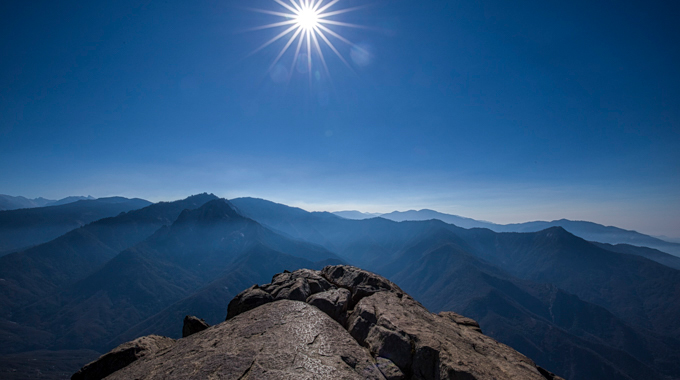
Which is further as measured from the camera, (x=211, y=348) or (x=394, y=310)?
(x=394, y=310)

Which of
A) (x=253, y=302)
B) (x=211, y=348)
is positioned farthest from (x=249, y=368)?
(x=253, y=302)

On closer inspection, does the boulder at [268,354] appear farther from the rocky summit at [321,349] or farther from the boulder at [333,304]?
the boulder at [333,304]

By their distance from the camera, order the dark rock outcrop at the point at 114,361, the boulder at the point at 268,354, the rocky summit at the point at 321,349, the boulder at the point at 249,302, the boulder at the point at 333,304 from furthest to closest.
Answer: the boulder at the point at 249,302 < the boulder at the point at 333,304 < the dark rock outcrop at the point at 114,361 < the rocky summit at the point at 321,349 < the boulder at the point at 268,354

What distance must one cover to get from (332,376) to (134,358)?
13800 millimetres

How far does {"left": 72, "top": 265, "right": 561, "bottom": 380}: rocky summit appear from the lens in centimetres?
1016

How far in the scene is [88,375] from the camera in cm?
1459

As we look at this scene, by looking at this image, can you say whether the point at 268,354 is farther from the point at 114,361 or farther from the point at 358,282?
the point at 114,361

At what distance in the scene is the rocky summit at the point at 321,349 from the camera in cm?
1016

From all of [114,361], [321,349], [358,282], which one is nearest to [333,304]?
[358,282]

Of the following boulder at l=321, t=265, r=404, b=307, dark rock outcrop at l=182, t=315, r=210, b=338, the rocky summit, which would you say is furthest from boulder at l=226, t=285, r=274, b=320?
boulder at l=321, t=265, r=404, b=307

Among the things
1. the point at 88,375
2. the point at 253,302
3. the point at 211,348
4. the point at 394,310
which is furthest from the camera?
the point at 253,302

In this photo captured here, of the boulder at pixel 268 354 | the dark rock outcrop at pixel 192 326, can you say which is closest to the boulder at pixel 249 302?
the dark rock outcrop at pixel 192 326

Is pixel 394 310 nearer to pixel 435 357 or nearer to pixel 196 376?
pixel 435 357

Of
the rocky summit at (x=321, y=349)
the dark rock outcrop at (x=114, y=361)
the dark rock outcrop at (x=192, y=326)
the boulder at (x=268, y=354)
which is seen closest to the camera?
the boulder at (x=268, y=354)
